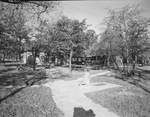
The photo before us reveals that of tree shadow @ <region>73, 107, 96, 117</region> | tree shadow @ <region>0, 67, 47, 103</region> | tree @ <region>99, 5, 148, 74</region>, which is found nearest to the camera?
tree shadow @ <region>73, 107, 96, 117</region>

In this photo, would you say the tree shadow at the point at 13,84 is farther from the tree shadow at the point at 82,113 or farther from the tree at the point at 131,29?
the tree at the point at 131,29

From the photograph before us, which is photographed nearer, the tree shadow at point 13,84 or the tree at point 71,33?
the tree shadow at point 13,84

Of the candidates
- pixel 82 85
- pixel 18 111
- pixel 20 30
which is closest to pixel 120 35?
pixel 82 85

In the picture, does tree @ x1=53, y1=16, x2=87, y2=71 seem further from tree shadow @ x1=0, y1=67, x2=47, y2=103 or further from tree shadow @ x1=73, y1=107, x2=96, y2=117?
tree shadow @ x1=73, y1=107, x2=96, y2=117

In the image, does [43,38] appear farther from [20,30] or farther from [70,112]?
[70,112]

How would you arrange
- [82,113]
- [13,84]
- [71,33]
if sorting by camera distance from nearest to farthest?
[82,113], [13,84], [71,33]

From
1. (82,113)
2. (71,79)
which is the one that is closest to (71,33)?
(71,79)

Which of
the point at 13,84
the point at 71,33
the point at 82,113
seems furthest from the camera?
the point at 71,33

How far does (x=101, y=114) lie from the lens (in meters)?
4.87

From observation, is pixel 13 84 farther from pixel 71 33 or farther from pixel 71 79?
pixel 71 33

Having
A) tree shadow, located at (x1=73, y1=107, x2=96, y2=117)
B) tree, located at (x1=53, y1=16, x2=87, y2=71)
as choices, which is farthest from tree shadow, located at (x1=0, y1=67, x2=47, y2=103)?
tree, located at (x1=53, y1=16, x2=87, y2=71)

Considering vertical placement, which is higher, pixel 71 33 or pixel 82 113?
pixel 71 33

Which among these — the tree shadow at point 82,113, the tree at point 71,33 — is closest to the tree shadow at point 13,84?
the tree shadow at point 82,113

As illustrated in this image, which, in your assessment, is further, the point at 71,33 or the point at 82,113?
the point at 71,33
